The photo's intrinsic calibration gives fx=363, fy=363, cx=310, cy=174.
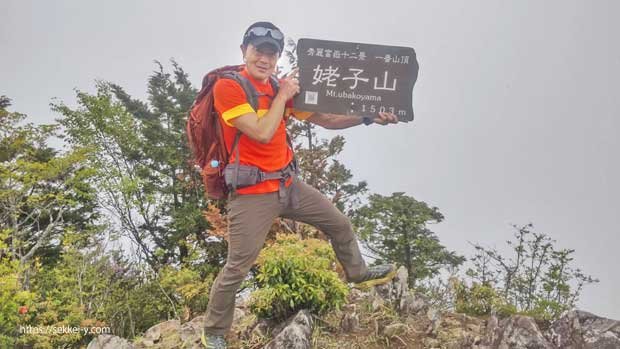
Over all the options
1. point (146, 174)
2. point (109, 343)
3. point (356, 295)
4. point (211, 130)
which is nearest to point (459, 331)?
point (356, 295)

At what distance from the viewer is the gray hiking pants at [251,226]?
2826mm

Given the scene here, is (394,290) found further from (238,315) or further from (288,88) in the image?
(288,88)

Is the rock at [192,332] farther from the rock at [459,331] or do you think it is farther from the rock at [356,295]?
the rock at [459,331]

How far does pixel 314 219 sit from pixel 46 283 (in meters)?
12.1

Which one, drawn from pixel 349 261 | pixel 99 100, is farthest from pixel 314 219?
pixel 99 100

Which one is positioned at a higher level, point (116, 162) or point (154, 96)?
point (154, 96)

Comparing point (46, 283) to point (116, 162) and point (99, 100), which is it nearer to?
point (116, 162)

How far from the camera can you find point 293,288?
3744mm

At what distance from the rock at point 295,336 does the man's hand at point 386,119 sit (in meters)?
2.02

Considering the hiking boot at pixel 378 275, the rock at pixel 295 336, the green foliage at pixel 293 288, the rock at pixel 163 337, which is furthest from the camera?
the rock at pixel 163 337

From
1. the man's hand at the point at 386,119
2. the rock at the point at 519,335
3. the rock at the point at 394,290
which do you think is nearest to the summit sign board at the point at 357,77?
the man's hand at the point at 386,119

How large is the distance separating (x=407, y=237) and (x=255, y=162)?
38.6 ft

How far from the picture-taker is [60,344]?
314 inches

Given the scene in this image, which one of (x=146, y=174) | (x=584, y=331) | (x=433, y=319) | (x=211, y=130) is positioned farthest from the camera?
(x=146, y=174)
